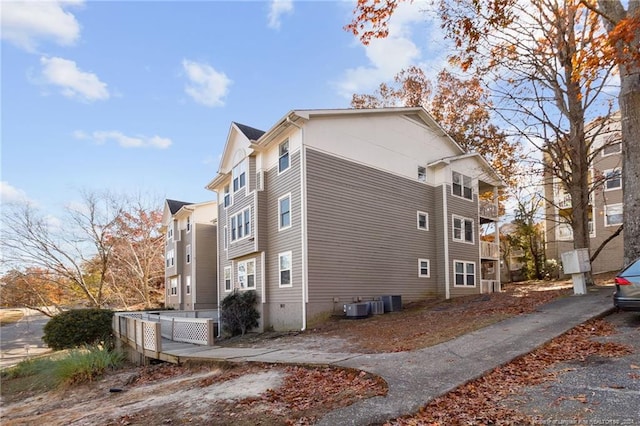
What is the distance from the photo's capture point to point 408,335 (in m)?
10.4

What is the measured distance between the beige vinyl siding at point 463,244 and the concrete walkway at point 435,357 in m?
7.98

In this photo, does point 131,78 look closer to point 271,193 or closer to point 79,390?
point 271,193

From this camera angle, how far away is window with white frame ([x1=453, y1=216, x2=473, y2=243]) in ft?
67.8

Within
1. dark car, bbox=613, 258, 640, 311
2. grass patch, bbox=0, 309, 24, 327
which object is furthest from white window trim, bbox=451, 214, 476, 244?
grass patch, bbox=0, 309, 24, 327

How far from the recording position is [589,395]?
16.4 feet

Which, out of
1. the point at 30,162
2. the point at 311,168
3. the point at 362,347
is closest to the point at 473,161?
the point at 311,168

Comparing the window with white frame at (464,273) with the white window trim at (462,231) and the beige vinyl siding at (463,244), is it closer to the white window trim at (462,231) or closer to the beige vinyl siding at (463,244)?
the beige vinyl siding at (463,244)

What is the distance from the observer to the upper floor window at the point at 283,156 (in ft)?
54.5

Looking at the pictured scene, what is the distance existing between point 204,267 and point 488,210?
19.2 m

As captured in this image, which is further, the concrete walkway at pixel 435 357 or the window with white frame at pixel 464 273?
the window with white frame at pixel 464 273

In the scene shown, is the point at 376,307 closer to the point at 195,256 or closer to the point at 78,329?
the point at 78,329

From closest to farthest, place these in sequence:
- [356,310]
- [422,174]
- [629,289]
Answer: [629,289] < [356,310] < [422,174]

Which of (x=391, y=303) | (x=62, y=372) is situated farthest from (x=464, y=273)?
(x=62, y=372)

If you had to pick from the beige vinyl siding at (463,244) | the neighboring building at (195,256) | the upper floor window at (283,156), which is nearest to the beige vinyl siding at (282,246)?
the upper floor window at (283,156)
